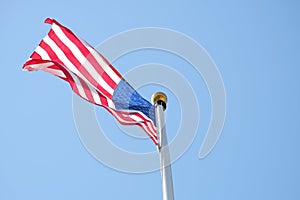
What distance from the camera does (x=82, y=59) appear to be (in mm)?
9883

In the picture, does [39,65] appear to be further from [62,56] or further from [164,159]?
[164,159]

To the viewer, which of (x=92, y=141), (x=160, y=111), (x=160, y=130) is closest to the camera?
(x=160, y=130)

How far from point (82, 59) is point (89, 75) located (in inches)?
15.1

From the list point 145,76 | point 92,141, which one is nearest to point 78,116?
point 92,141

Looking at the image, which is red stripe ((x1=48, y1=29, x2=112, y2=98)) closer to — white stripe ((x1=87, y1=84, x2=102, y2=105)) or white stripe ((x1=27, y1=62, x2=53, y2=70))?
white stripe ((x1=87, y1=84, x2=102, y2=105))

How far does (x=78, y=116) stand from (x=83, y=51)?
7.14 feet

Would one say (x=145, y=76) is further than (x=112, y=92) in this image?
Yes

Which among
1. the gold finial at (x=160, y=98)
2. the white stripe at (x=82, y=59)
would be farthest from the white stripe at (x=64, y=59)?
the gold finial at (x=160, y=98)

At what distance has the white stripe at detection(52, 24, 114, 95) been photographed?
984 cm

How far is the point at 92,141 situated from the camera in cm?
1063

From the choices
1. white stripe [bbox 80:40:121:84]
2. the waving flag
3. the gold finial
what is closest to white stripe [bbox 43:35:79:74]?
the waving flag

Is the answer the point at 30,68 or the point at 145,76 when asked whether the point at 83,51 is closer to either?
the point at 30,68

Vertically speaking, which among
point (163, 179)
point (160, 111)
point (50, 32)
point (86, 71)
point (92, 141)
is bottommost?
point (163, 179)

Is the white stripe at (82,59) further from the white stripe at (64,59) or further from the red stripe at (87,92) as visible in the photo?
the red stripe at (87,92)
